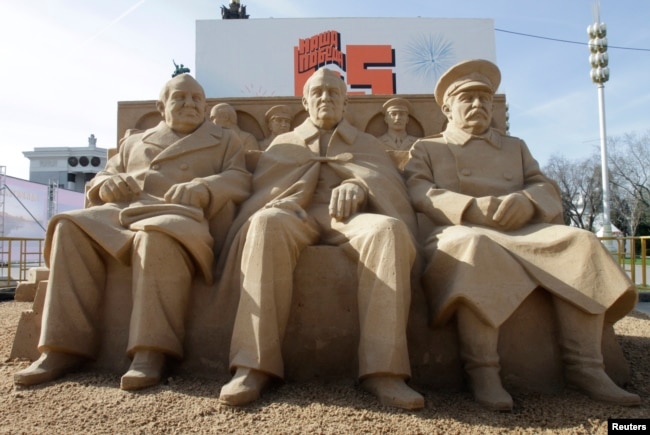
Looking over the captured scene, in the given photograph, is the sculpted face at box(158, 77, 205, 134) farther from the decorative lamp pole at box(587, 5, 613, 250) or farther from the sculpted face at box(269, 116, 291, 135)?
the decorative lamp pole at box(587, 5, 613, 250)

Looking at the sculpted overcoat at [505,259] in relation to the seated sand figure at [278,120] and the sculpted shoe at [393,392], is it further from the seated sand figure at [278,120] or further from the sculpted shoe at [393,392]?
the seated sand figure at [278,120]

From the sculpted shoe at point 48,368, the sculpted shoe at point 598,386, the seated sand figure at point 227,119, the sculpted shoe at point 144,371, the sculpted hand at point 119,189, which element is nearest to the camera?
the sculpted shoe at point 598,386

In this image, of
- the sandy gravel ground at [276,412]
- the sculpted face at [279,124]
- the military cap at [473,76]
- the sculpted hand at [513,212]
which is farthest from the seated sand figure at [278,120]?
the sandy gravel ground at [276,412]

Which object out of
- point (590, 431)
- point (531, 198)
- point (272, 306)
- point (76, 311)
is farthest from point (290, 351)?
point (531, 198)

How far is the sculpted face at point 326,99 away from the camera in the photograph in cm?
359

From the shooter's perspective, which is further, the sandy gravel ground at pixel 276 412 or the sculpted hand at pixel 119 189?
the sculpted hand at pixel 119 189

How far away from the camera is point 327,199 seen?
353 cm

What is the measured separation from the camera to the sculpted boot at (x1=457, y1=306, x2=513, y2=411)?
2.58 meters

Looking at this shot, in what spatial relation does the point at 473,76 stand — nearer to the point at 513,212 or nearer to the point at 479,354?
the point at 513,212

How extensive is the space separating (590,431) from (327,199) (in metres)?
2.01

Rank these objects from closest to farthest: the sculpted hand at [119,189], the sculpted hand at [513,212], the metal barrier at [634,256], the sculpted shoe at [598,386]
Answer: the sculpted shoe at [598,386] < the sculpted hand at [513,212] < the sculpted hand at [119,189] < the metal barrier at [634,256]

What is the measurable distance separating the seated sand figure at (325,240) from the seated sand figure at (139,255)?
27cm

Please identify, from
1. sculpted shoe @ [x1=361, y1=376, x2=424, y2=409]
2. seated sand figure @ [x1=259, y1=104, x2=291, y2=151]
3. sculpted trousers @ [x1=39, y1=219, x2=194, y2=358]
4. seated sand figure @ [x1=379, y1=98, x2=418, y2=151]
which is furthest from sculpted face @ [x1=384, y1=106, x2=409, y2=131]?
sculpted shoe @ [x1=361, y1=376, x2=424, y2=409]

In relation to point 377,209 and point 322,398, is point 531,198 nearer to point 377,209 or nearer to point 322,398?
point 377,209
